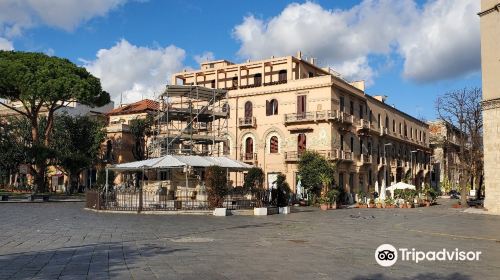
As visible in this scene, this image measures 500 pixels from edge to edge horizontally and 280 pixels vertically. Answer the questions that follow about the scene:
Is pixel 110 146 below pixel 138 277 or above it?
above

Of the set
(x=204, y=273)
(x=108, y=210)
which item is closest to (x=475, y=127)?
(x=108, y=210)

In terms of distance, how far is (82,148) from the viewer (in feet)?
168

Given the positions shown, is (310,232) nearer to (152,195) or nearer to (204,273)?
(204,273)

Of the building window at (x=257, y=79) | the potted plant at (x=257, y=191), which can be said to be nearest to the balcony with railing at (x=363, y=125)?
the building window at (x=257, y=79)

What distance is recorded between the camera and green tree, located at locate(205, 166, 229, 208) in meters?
24.5

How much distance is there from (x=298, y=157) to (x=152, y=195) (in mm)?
17693

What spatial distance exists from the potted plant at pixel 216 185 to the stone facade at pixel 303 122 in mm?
17302

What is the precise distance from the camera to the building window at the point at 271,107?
44.3m

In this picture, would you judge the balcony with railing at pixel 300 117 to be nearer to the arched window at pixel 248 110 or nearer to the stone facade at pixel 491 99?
the arched window at pixel 248 110

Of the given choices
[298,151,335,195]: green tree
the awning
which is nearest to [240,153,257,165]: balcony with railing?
[298,151,335,195]: green tree

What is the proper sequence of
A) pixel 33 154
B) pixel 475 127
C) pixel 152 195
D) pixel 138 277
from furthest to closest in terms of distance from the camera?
1. pixel 33 154
2. pixel 475 127
3. pixel 152 195
4. pixel 138 277

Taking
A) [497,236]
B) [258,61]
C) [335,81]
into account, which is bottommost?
[497,236]

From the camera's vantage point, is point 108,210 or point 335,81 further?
point 335,81

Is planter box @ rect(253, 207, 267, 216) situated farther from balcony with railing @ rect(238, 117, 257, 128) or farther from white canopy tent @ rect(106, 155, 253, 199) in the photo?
balcony with railing @ rect(238, 117, 257, 128)
